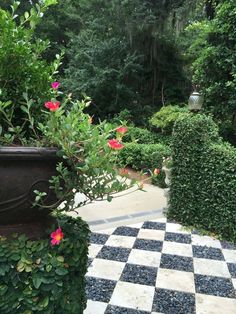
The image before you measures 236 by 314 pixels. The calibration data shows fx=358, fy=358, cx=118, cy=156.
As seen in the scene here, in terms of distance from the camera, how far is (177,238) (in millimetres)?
3383

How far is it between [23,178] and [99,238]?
2.16 metres

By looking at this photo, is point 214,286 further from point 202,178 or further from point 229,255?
point 202,178

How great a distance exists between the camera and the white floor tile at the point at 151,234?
3.39 meters

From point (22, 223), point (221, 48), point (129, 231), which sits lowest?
point (129, 231)

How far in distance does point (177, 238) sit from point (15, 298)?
2264mm

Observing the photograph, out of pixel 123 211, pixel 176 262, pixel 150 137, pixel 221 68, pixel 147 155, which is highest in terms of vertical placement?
pixel 221 68

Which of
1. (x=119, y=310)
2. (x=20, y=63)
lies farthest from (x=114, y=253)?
(x=20, y=63)

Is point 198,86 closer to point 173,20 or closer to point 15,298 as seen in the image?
point 173,20

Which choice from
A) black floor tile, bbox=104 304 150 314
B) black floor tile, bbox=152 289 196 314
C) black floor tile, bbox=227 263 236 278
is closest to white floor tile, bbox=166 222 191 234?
black floor tile, bbox=227 263 236 278

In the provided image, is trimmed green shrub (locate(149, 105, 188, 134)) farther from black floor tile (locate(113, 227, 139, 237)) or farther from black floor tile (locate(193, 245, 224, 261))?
black floor tile (locate(193, 245, 224, 261))

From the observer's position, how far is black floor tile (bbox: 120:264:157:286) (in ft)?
8.37

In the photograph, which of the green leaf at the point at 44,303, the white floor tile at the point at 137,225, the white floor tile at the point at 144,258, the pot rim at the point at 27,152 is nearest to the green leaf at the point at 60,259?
the green leaf at the point at 44,303

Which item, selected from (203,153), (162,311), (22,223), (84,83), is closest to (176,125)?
(203,153)

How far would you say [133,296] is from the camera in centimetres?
234
